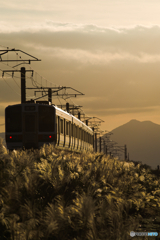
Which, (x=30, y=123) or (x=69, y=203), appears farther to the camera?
(x=30, y=123)

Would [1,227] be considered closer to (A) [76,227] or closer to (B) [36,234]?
(B) [36,234]

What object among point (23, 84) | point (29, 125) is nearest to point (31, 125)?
point (29, 125)

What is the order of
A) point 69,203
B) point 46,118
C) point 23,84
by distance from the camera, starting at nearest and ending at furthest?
point 69,203, point 46,118, point 23,84

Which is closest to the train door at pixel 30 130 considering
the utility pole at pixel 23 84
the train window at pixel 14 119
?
the train window at pixel 14 119

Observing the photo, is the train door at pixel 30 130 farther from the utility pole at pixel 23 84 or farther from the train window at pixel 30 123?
the utility pole at pixel 23 84

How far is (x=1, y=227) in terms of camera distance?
632cm

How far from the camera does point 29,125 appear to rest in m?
20.2

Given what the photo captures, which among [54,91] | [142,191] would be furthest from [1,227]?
[54,91]

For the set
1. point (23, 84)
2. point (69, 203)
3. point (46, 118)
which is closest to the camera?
point (69, 203)

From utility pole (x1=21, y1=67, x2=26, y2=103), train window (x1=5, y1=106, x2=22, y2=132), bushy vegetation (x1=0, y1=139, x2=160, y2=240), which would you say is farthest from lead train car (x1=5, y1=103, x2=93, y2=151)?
bushy vegetation (x1=0, y1=139, x2=160, y2=240)

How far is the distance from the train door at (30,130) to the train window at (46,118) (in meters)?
0.30

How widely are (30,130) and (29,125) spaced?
0.93ft

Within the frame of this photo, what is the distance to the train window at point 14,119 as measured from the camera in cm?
2002

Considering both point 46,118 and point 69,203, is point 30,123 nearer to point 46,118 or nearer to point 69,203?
point 46,118
